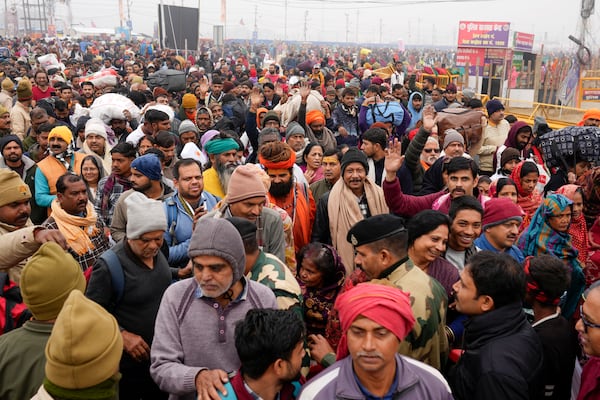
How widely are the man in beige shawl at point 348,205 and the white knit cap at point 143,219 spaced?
5.78 feet

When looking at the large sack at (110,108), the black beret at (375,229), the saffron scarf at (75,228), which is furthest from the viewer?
the large sack at (110,108)

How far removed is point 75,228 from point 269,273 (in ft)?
6.22

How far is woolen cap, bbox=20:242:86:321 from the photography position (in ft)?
8.20

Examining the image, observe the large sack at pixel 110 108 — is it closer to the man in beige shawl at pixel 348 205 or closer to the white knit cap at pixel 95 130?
the white knit cap at pixel 95 130

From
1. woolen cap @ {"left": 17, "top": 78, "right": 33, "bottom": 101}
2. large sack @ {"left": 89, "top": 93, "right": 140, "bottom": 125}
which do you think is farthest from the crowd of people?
woolen cap @ {"left": 17, "top": 78, "right": 33, "bottom": 101}

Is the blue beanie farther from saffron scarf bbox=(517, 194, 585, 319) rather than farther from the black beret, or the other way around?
saffron scarf bbox=(517, 194, 585, 319)

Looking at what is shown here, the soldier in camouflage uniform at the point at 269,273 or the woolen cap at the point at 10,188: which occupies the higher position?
the woolen cap at the point at 10,188

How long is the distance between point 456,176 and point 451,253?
3.36 feet

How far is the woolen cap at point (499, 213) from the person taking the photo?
3887mm

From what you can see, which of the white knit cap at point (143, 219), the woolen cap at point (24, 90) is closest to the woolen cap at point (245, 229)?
the white knit cap at point (143, 219)

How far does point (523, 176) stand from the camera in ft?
17.7

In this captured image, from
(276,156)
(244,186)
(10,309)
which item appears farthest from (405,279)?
(10,309)

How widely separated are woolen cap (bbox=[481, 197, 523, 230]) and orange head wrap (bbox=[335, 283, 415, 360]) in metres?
1.93

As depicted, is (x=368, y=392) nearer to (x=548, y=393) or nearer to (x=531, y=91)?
(x=548, y=393)
